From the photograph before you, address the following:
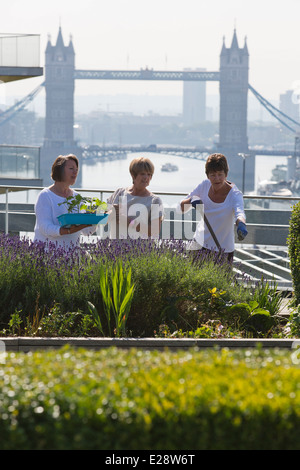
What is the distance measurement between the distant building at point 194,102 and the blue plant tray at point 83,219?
621 feet

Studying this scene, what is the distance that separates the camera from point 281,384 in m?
1.87

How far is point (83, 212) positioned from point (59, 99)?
5071 inches

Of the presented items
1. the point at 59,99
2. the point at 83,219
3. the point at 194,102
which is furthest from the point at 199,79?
the point at 83,219

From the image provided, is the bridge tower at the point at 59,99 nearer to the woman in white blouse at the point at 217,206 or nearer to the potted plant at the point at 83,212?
the woman in white blouse at the point at 217,206

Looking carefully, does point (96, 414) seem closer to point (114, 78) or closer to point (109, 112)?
point (114, 78)

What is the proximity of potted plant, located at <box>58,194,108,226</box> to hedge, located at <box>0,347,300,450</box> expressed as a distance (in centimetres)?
194

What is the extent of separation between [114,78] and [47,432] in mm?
138916

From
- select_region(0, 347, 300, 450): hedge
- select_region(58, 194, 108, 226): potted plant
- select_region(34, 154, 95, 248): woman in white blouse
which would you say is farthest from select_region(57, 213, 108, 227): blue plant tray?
select_region(0, 347, 300, 450): hedge

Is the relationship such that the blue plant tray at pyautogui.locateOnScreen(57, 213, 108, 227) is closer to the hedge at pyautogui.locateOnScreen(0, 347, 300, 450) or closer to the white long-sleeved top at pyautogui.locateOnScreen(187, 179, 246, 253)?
the white long-sleeved top at pyautogui.locateOnScreen(187, 179, 246, 253)

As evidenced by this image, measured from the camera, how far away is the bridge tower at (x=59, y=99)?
398 ft

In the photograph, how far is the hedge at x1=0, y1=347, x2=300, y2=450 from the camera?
1742mm

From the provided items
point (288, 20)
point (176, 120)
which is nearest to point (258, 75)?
point (288, 20)

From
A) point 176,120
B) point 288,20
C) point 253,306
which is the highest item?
point 288,20

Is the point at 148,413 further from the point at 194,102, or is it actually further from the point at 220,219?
the point at 194,102
